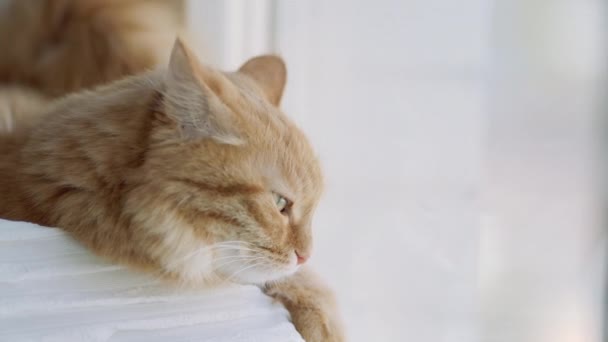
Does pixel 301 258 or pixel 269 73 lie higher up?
pixel 269 73

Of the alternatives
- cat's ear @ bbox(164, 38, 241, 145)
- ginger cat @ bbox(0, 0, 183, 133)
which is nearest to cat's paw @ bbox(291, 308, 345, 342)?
cat's ear @ bbox(164, 38, 241, 145)

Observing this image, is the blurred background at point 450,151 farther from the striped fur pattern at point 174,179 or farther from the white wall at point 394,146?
the striped fur pattern at point 174,179

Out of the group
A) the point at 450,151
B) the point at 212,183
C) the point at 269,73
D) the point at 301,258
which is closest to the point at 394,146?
the point at 450,151

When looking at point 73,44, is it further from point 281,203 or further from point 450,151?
point 450,151

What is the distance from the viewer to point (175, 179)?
28.7 inches

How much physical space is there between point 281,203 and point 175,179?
15 cm

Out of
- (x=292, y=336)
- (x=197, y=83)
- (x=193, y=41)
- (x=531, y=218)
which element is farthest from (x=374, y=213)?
(x=197, y=83)

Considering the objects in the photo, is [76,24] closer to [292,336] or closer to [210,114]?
[210,114]

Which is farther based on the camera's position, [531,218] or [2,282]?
[531,218]

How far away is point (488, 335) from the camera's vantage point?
160 centimetres

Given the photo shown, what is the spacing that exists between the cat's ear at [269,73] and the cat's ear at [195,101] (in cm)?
25

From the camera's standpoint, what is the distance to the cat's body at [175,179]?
0.73 m

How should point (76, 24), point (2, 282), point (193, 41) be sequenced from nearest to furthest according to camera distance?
point (2, 282)
point (76, 24)
point (193, 41)

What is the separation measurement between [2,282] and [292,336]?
0.34 m
